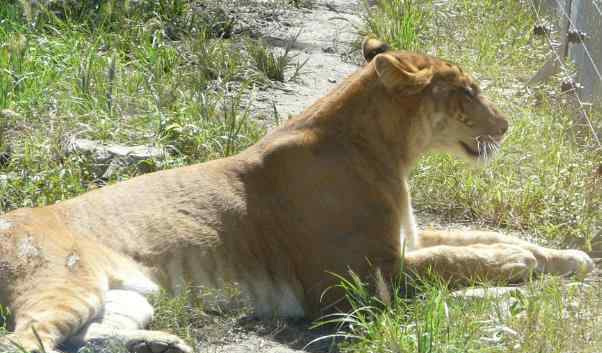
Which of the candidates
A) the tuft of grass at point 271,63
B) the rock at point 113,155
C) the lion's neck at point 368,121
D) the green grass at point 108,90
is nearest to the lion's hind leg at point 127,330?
the lion's neck at point 368,121

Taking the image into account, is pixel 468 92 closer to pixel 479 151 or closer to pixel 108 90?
pixel 479 151

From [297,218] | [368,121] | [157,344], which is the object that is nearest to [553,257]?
[368,121]

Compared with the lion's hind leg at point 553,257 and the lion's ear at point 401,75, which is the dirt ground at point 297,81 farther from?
the lion's ear at point 401,75

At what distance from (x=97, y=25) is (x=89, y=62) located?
125cm

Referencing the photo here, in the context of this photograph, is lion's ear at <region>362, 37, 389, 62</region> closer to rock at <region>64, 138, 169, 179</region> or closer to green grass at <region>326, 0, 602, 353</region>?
green grass at <region>326, 0, 602, 353</region>

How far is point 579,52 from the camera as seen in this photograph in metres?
7.85

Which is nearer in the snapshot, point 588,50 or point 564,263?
point 564,263

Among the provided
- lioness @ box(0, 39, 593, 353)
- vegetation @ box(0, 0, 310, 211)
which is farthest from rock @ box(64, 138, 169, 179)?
lioness @ box(0, 39, 593, 353)

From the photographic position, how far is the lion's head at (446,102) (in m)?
5.45

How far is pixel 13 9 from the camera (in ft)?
28.9

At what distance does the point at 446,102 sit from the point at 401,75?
340 mm

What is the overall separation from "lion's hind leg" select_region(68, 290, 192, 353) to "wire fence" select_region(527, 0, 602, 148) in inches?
120

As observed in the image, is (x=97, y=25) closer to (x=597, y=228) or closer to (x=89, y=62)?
(x=89, y=62)

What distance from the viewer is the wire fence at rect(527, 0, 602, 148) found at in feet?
23.4
